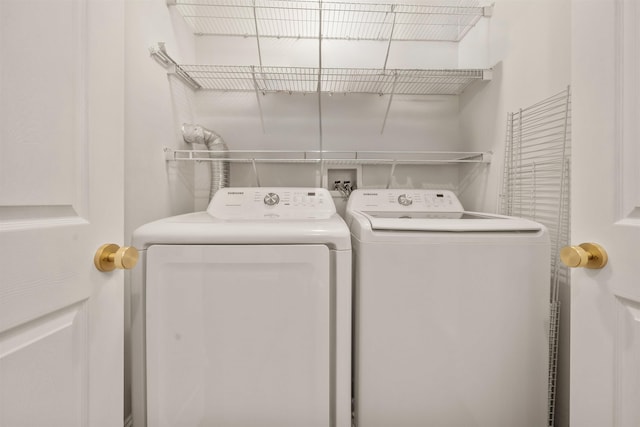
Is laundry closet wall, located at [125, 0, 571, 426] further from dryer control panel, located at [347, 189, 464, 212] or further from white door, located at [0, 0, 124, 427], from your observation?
white door, located at [0, 0, 124, 427]

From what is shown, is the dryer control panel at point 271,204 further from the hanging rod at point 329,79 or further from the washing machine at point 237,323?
the hanging rod at point 329,79

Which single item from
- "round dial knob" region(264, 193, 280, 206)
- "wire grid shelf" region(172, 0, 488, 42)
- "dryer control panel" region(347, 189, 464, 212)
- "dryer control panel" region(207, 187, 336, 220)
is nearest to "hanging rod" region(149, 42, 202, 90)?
"wire grid shelf" region(172, 0, 488, 42)

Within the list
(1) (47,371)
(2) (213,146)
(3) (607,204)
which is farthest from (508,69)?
(1) (47,371)

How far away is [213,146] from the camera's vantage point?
1829mm

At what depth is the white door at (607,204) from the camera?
555 mm

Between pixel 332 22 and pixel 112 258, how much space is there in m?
1.98

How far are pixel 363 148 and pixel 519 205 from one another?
1.00 m

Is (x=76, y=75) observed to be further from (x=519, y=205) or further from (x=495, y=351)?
(x=519, y=205)

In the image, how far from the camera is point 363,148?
2062 mm

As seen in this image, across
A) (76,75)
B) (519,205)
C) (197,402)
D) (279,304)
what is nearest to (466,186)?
(519,205)

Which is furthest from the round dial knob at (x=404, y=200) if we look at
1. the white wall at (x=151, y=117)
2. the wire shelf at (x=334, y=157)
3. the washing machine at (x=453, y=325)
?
the white wall at (x=151, y=117)

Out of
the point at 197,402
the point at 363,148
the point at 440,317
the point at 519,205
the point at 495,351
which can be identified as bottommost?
the point at 197,402

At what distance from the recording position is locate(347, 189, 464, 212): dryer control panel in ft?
5.52

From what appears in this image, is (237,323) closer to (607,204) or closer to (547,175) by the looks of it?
(607,204)
